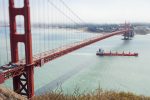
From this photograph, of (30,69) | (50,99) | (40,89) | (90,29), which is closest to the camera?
(50,99)

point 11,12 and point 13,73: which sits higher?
point 11,12

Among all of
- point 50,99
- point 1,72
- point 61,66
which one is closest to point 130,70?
point 61,66

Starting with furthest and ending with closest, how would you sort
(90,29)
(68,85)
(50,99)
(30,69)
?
(90,29) → (68,85) → (30,69) → (50,99)

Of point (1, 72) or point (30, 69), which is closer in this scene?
point (1, 72)

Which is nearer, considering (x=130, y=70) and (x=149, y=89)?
(x=149, y=89)

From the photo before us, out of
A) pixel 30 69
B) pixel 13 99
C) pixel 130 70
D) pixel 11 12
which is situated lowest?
pixel 130 70

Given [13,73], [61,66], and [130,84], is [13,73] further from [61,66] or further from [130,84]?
[61,66]

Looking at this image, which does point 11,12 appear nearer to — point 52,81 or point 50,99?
point 52,81

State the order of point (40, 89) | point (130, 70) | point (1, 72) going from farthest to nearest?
point (130, 70) < point (40, 89) < point (1, 72)

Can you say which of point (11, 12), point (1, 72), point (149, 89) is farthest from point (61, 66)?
point (1, 72)
